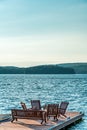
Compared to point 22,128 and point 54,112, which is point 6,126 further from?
point 54,112

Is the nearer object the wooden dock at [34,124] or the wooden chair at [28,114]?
the wooden dock at [34,124]

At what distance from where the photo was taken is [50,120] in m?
24.0

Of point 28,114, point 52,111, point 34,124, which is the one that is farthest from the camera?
point 52,111

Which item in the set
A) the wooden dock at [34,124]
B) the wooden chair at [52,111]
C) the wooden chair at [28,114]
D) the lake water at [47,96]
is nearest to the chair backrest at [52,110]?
the wooden chair at [52,111]

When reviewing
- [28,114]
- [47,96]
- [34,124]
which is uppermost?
[28,114]

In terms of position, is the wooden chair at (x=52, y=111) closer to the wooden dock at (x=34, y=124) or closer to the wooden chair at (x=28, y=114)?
the wooden dock at (x=34, y=124)

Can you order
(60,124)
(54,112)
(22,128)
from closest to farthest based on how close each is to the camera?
(22,128) → (60,124) → (54,112)

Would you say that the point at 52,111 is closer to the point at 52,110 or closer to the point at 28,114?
the point at 52,110

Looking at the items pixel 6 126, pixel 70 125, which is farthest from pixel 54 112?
pixel 6 126

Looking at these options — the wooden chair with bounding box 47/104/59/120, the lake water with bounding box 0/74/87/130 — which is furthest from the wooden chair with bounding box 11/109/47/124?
the lake water with bounding box 0/74/87/130

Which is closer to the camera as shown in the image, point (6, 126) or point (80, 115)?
point (6, 126)

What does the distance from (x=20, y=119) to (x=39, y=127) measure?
10.9 feet

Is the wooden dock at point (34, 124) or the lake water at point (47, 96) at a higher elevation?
the wooden dock at point (34, 124)

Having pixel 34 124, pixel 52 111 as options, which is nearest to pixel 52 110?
pixel 52 111
